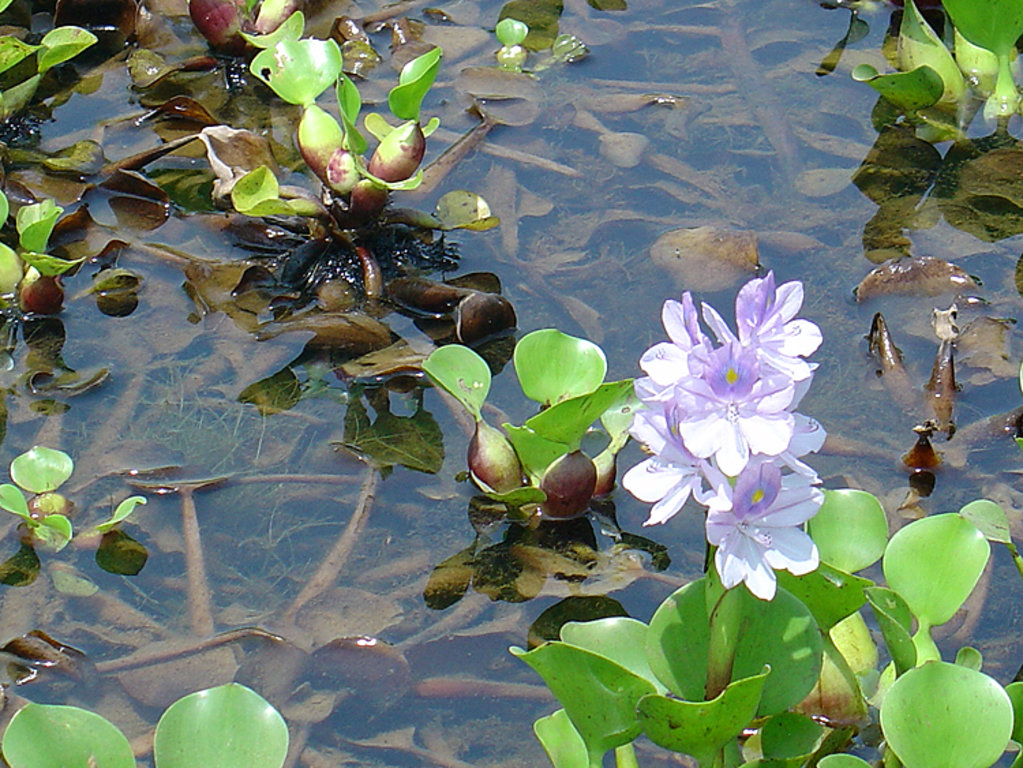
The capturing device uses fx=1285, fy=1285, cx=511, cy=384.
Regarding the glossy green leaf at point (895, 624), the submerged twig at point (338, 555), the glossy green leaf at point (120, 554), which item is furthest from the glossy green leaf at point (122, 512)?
the glossy green leaf at point (895, 624)

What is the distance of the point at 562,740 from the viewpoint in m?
1.66

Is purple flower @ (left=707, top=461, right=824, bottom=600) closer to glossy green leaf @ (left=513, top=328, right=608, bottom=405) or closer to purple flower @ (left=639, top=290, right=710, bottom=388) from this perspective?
purple flower @ (left=639, top=290, right=710, bottom=388)

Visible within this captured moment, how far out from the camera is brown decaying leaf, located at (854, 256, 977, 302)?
8.98ft

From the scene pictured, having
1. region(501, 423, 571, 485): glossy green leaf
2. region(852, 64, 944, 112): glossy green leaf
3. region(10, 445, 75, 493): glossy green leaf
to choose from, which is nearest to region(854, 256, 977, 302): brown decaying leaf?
region(852, 64, 944, 112): glossy green leaf

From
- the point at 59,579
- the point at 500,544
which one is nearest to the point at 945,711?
the point at 500,544

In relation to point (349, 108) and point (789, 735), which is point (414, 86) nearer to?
point (349, 108)

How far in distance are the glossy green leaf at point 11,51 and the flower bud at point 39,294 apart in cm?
80

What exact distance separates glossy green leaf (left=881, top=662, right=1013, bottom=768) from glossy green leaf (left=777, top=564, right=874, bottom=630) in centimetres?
14

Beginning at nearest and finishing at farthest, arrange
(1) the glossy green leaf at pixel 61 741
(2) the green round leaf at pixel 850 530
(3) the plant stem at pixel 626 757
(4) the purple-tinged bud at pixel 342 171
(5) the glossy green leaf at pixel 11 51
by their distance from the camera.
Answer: (1) the glossy green leaf at pixel 61 741
(3) the plant stem at pixel 626 757
(2) the green round leaf at pixel 850 530
(4) the purple-tinged bud at pixel 342 171
(5) the glossy green leaf at pixel 11 51

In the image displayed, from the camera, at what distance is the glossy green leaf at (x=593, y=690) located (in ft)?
4.83

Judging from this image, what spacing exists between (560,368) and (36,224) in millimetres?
1175

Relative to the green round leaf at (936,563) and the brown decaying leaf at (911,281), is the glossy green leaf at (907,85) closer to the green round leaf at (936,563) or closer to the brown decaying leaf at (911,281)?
the brown decaying leaf at (911,281)

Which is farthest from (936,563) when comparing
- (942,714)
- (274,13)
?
(274,13)

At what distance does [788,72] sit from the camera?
349 centimetres
